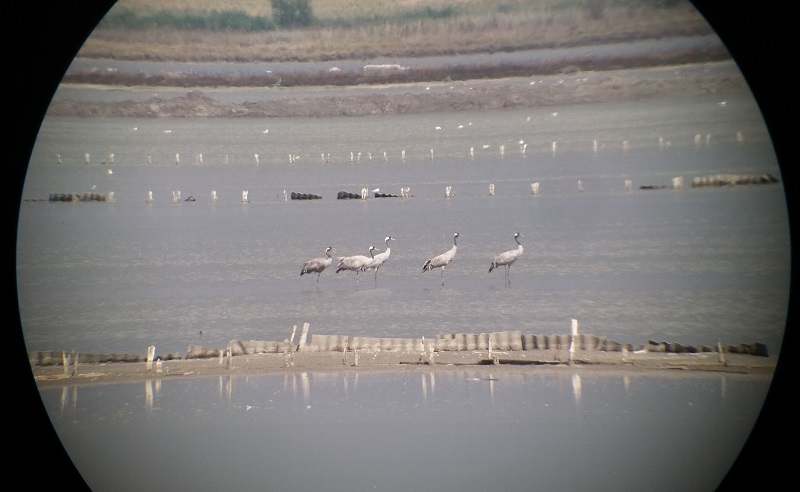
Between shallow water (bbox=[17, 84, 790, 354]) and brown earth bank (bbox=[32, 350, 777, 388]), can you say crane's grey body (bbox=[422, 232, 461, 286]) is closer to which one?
shallow water (bbox=[17, 84, 790, 354])

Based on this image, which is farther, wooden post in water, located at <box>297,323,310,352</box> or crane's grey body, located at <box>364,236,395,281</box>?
crane's grey body, located at <box>364,236,395,281</box>

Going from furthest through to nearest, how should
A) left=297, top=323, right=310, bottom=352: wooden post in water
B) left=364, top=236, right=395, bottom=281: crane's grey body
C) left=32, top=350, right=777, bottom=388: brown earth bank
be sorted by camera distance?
left=364, top=236, right=395, bottom=281: crane's grey body, left=297, top=323, right=310, bottom=352: wooden post in water, left=32, top=350, right=777, bottom=388: brown earth bank

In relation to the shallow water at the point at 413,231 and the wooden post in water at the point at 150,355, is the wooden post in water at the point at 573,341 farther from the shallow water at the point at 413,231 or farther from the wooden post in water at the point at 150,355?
the wooden post in water at the point at 150,355

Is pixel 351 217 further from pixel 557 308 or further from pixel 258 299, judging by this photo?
pixel 557 308

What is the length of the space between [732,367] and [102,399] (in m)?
4.45

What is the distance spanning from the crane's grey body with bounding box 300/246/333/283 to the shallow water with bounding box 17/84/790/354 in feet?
0.34

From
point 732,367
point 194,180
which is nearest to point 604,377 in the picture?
point 732,367

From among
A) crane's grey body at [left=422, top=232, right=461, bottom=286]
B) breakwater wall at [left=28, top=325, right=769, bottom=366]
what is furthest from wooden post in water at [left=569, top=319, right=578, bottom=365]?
crane's grey body at [left=422, top=232, right=461, bottom=286]

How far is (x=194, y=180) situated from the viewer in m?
11.0

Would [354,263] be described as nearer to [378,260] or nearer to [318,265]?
[378,260]

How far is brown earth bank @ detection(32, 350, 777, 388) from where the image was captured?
6766 mm

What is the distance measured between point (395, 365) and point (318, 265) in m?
2.69

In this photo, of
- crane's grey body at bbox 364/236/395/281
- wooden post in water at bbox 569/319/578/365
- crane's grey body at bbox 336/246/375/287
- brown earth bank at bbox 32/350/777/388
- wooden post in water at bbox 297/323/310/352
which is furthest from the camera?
crane's grey body at bbox 364/236/395/281

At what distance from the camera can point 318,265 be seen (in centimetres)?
948
